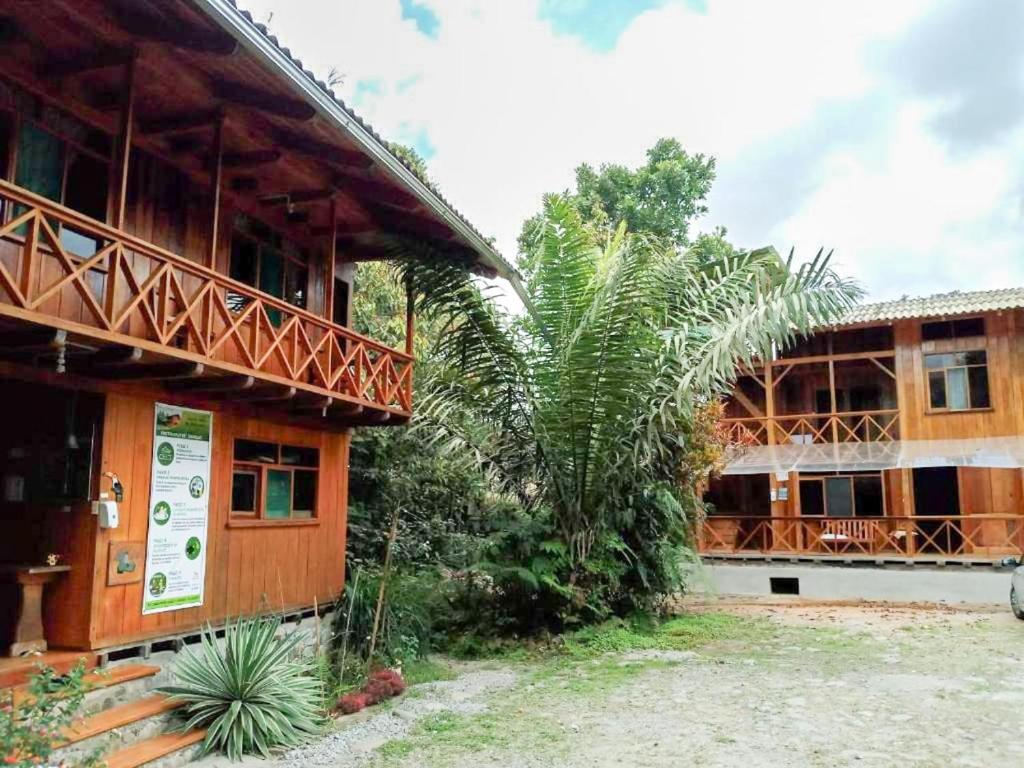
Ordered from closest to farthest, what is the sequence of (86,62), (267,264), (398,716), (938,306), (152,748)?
(152,748) → (86,62) → (398,716) → (267,264) → (938,306)

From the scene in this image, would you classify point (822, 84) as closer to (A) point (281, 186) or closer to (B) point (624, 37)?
(B) point (624, 37)

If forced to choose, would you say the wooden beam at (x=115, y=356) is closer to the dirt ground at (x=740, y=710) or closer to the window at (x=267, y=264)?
the window at (x=267, y=264)

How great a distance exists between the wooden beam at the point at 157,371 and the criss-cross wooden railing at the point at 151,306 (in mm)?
147

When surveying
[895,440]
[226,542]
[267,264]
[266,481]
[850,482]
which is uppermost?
[267,264]

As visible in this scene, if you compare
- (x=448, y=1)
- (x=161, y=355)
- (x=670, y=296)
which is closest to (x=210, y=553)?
(x=161, y=355)

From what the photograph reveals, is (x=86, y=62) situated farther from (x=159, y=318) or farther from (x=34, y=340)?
(x=34, y=340)

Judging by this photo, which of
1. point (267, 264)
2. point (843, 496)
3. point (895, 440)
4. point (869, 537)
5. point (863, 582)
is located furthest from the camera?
point (843, 496)

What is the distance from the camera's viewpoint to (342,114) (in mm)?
7277

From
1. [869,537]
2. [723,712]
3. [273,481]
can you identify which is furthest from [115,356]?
[869,537]

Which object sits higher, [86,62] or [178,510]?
[86,62]

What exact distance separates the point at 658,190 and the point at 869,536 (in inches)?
544

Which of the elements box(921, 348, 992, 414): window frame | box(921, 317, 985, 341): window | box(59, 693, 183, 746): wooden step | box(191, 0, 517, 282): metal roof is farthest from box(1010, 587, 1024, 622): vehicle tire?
box(59, 693, 183, 746): wooden step

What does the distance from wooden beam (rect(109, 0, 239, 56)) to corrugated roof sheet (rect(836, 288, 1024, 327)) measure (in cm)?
1427

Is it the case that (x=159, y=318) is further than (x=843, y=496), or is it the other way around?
(x=843, y=496)
